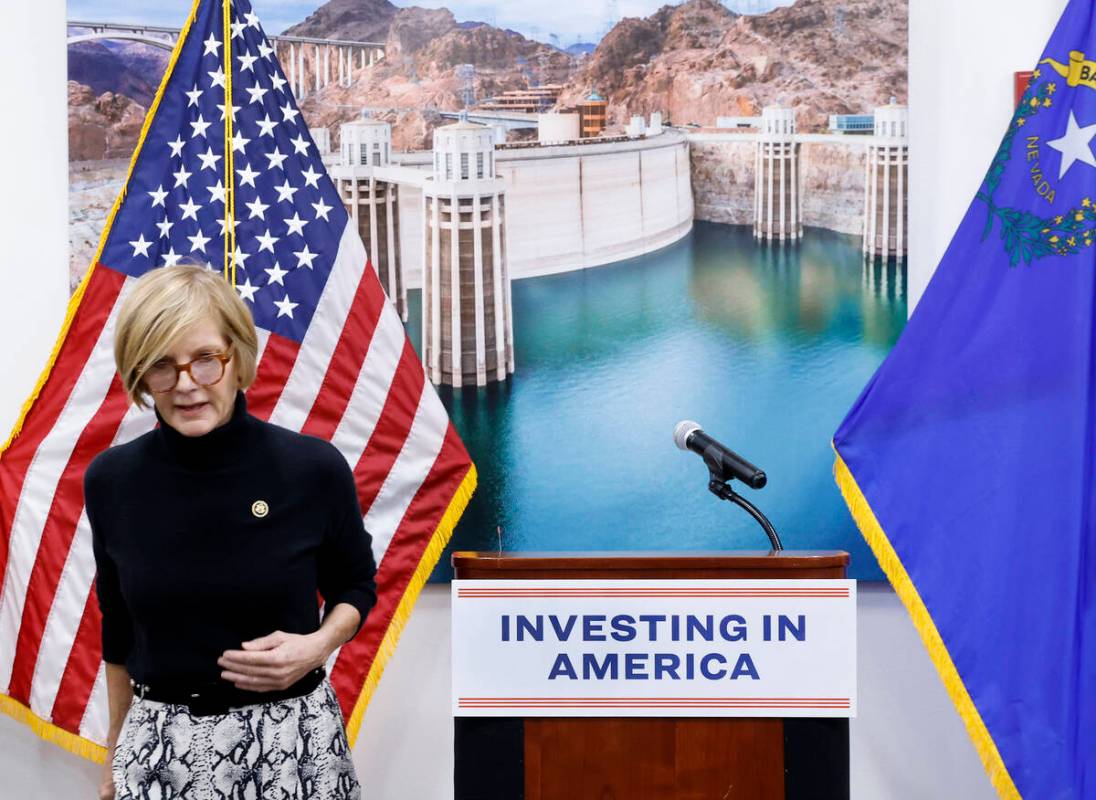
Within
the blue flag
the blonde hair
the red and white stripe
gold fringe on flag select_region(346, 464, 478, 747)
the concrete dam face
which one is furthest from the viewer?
the concrete dam face

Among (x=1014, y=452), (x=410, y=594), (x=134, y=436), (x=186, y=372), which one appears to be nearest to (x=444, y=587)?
(x=410, y=594)

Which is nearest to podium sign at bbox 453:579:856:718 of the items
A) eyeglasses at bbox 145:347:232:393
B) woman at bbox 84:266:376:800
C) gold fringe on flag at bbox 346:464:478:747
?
woman at bbox 84:266:376:800

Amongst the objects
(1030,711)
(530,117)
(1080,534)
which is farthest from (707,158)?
(1030,711)

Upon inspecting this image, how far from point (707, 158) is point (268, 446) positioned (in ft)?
5.27

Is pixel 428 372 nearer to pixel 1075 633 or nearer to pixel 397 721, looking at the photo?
pixel 397 721

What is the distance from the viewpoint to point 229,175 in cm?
220

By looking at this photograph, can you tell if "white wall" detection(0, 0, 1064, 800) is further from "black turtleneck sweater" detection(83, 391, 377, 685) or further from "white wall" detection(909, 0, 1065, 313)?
"black turtleneck sweater" detection(83, 391, 377, 685)

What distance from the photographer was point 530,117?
262cm

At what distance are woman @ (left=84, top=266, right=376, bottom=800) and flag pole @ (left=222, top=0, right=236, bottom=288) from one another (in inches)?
35.5

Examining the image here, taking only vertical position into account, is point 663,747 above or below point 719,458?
below

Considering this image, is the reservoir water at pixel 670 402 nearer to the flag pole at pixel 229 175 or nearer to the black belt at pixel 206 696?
the flag pole at pixel 229 175

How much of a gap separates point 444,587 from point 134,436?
821 mm

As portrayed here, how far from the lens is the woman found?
128 cm

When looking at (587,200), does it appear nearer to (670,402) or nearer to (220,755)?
(670,402)
